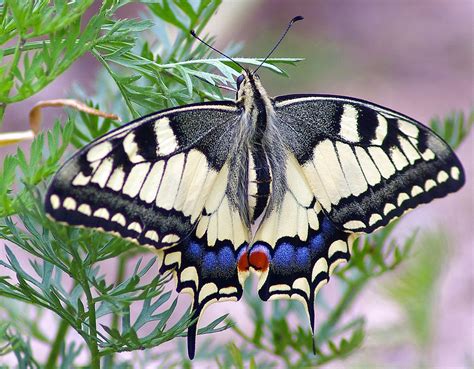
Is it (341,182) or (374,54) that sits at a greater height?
(374,54)

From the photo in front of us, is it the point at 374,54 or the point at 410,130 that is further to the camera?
the point at 374,54

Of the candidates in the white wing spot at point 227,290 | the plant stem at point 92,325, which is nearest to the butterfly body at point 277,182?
the white wing spot at point 227,290

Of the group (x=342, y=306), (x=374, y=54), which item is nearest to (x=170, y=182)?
(x=342, y=306)

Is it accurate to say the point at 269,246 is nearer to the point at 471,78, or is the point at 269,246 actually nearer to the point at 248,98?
the point at 248,98

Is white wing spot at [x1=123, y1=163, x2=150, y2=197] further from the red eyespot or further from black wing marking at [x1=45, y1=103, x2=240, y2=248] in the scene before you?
Answer: the red eyespot

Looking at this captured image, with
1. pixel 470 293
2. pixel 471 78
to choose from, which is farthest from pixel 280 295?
pixel 471 78

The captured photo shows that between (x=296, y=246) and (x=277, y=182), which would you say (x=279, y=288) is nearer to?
(x=296, y=246)

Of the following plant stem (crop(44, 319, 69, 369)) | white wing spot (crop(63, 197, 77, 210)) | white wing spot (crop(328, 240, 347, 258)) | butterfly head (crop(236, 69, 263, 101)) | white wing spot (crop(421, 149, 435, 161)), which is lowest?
plant stem (crop(44, 319, 69, 369))

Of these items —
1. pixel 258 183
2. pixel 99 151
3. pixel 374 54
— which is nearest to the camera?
pixel 99 151

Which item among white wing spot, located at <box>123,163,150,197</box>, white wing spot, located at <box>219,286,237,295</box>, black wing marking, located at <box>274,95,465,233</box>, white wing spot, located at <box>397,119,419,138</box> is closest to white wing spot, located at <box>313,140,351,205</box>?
black wing marking, located at <box>274,95,465,233</box>
